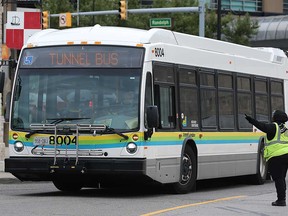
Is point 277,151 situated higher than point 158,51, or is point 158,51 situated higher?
point 158,51

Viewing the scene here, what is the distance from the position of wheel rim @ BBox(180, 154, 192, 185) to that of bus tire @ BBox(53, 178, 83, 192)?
2.09 m

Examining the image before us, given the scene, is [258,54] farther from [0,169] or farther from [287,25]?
[287,25]

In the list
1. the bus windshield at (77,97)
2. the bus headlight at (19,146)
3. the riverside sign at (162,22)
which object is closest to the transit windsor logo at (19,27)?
the bus windshield at (77,97)

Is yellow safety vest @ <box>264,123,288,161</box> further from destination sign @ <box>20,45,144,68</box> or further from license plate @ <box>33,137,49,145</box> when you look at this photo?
license plate @ <box>33,137,49,145</box>

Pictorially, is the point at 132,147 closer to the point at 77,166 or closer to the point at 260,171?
the point at 77,166

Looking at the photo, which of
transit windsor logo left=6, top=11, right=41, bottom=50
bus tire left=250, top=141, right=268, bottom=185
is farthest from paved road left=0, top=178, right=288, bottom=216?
transit windsor logo left=6, top=11, right=41, bottom=50

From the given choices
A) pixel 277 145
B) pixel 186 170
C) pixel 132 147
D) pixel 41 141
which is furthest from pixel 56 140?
pixel 277 145

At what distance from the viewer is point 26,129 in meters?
15.6

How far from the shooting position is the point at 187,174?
16.9 m

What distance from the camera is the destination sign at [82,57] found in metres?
15.6

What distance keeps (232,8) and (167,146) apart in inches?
2519

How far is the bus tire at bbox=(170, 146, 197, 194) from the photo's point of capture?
16.6m

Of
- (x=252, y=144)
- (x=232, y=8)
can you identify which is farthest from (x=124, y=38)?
(x=232, y=8)

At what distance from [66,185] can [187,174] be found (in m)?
2.40
